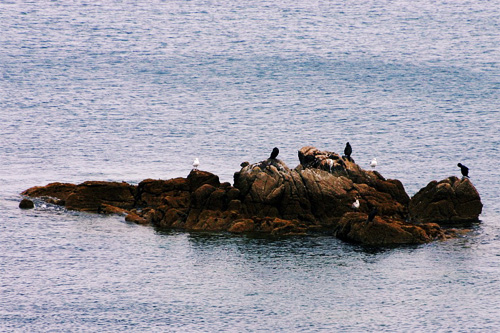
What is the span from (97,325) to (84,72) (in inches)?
3717

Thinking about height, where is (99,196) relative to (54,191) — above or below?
above

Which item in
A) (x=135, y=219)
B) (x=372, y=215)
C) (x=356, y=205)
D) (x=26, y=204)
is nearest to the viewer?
(x=372, y=215)

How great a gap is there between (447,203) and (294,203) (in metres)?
11.1

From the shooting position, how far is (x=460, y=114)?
121m

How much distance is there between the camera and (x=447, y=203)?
6938 cm

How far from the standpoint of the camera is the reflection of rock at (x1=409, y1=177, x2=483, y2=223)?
69.2 m

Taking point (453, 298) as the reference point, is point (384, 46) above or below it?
above

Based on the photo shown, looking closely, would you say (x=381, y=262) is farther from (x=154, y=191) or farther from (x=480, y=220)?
(x=154, y=191)

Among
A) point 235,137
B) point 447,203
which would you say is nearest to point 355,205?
point 447,203

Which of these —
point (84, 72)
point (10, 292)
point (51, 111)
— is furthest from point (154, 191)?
point (84, 72)

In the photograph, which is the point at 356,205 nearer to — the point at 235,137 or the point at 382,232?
the point at 382,232

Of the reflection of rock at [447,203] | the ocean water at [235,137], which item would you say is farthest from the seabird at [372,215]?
the reflection of rock at [447,203]

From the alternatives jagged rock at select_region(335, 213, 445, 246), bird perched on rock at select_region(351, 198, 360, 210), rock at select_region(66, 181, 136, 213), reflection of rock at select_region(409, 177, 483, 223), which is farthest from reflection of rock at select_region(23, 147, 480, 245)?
rock at select_region(66, 181, 136, 213)

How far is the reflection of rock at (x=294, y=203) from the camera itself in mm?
65250
